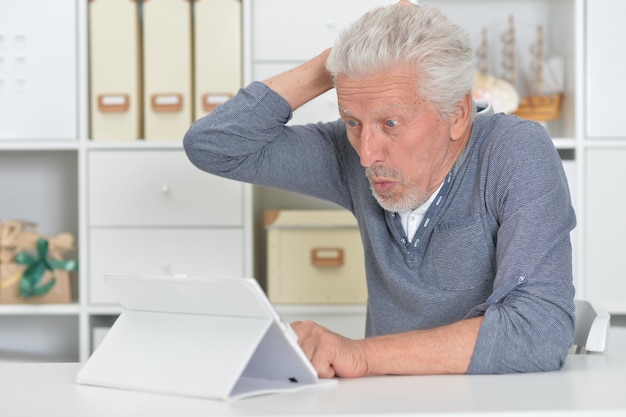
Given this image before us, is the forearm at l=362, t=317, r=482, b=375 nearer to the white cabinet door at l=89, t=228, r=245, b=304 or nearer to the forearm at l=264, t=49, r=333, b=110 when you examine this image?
the forearm at l=264, t=49, r=333, b=110

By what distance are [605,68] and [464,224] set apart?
1163 millimetres

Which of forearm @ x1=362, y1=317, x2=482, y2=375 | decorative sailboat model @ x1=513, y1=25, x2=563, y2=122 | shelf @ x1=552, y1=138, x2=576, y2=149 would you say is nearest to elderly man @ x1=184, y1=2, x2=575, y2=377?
forearm @ x1=362, y1=317, x2=482, y2=375

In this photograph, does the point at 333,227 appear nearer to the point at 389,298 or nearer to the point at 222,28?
the point at 222,28

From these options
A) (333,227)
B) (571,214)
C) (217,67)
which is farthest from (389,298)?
(217,67)

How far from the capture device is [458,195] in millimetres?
1334

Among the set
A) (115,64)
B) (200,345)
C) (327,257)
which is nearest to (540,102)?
(327,257)

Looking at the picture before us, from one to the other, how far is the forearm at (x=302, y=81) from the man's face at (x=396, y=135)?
0.66 ft

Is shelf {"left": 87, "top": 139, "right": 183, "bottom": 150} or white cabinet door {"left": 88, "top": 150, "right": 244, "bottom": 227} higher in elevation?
shelf {"left": 87, "top": 139, "right": 183, "bottom": 150}

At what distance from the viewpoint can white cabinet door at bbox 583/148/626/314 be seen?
2287mm

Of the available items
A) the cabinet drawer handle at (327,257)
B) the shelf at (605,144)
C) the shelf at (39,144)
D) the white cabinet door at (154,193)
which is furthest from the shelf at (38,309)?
the shelf at (605,144)

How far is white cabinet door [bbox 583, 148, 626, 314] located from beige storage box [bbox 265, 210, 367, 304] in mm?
573

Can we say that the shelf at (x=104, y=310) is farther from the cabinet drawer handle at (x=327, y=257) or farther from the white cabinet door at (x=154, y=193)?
the cabinet drawer handle at (x=327, y=257)

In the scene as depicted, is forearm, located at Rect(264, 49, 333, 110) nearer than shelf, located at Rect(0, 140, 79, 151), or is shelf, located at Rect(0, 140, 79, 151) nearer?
forearm, located at Rect(264, 49, 333, 110)

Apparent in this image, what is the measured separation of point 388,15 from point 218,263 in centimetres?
114
